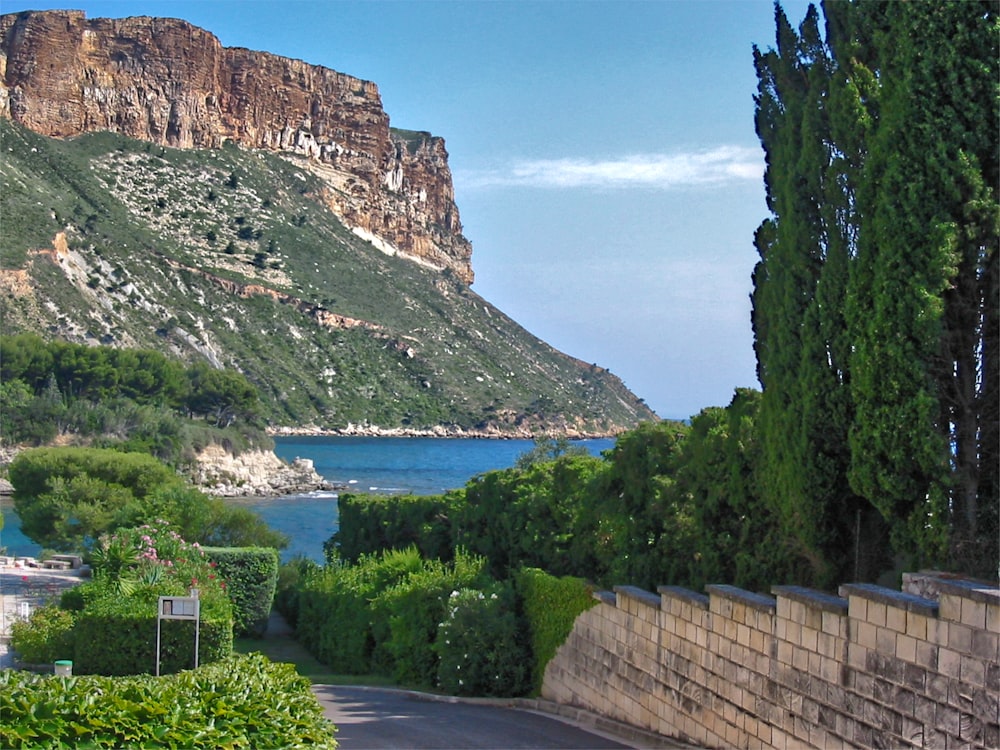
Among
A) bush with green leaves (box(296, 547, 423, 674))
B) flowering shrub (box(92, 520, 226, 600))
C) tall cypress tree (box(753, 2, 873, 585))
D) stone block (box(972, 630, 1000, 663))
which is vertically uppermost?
tall cypress tree (box(753, 2, 873, 585))

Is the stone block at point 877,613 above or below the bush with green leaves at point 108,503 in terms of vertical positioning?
above

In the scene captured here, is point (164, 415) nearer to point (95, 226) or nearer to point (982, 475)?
point (95, 226)

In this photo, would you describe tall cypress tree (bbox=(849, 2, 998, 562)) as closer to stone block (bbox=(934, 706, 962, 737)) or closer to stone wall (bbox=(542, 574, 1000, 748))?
stone wall (bbox=(542, 574, 1000, 748))

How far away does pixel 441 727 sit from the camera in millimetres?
14398

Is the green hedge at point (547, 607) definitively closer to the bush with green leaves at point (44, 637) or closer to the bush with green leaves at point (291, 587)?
the bush with green leaves at point (44, 637)

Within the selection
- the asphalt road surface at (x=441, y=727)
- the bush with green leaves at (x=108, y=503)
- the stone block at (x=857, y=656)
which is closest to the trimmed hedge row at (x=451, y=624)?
the asphalt road surface at (x=441, y=727)

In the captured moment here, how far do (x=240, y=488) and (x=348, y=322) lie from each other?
43.6 metres

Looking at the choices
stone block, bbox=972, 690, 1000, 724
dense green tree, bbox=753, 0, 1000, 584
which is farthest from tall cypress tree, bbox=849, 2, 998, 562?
stone block, bbox=972, 690, 1000, 724

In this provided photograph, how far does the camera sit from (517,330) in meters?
157

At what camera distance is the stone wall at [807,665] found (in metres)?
8.06

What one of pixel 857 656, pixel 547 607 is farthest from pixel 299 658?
pixel 857 656

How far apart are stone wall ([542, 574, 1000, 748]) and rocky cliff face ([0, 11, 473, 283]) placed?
124155mm

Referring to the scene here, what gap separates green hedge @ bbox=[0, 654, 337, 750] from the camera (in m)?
7.67

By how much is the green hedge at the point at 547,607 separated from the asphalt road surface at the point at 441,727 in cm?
109
